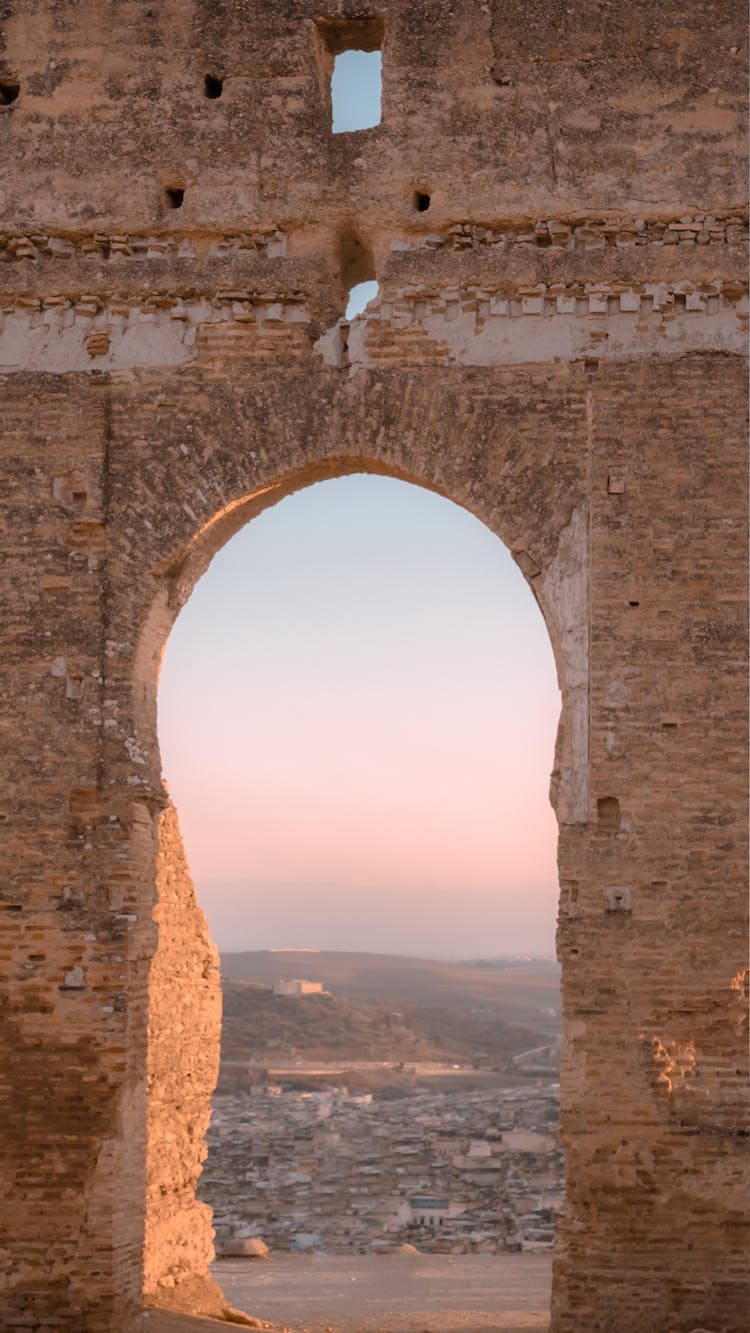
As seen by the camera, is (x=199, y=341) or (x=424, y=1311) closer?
(x=199, y=341)

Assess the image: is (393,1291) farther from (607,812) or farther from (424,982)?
(424,982)

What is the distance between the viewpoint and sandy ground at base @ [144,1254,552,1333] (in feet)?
33.3

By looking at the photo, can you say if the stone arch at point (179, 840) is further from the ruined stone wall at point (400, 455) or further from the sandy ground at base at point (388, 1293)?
the sandy ground at base at point (388, 1293)

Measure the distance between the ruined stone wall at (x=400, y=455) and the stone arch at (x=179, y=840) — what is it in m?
0.03

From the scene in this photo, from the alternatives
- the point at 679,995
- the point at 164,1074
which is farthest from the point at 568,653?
the point at 164,1074

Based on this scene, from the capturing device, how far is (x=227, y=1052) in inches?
1004

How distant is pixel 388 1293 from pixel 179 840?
11.9 feet

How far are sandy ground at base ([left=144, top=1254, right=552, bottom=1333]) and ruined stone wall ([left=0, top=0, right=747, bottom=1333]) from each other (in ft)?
4.08

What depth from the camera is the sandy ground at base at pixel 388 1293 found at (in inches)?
400

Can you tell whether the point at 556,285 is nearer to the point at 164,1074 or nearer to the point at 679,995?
the point at 679,995

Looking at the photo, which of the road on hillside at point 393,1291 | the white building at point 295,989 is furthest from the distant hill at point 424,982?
the road on hillside at point 393,1291

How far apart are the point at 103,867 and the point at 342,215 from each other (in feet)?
11.8

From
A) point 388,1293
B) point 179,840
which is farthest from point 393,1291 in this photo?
point 179,840

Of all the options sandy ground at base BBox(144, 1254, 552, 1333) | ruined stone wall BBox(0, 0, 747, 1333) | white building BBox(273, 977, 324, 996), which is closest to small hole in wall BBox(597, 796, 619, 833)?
ruined stone wall BBox(0, 0, 747, 1333)
